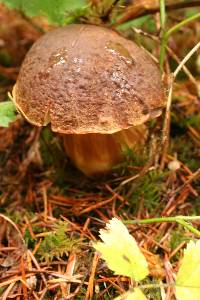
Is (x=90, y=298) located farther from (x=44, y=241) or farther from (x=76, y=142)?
(x=76, y=142)

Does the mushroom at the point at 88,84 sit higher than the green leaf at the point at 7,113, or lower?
higher

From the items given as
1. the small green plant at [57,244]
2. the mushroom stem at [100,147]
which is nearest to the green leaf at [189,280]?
the small green plant at [57,244]

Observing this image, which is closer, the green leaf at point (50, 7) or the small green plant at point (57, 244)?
the small green plant at point (57, 244)

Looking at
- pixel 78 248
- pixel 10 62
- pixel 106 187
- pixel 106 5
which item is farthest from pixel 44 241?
pixel 10 62

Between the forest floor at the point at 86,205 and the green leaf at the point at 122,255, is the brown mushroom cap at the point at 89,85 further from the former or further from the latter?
the green leaf at the point at 122,255

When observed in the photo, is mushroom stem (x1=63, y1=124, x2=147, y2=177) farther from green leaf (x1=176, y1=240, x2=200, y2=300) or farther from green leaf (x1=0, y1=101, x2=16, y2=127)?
green leaf (x1=176, y1=240, x2=200, y2=300)

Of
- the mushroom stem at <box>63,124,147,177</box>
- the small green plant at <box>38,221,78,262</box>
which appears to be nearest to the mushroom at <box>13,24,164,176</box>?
the mushroom stem at <box>63,124,147,177</box>
